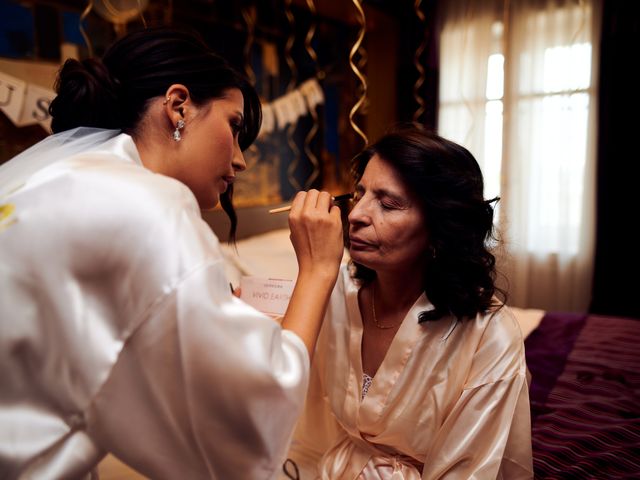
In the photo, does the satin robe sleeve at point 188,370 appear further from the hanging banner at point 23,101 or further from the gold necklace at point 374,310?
the hanging banner at point 23,101

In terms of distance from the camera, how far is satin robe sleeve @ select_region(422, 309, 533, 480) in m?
1.11

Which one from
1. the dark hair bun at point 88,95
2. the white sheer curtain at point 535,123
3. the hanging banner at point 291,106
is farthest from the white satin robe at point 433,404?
the white sheer curtain at point 535,123

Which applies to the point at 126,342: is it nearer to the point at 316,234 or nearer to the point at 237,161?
the point at 316,234

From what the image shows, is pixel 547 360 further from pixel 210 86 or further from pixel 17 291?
pixel 17 291

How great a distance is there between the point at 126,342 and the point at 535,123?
154 inches

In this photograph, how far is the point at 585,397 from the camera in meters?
1.73

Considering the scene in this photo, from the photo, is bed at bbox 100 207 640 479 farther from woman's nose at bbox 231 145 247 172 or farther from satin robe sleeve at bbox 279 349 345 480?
woman's nose at bbox 231 145 247 172

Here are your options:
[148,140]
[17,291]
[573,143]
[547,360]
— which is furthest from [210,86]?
[573,143]

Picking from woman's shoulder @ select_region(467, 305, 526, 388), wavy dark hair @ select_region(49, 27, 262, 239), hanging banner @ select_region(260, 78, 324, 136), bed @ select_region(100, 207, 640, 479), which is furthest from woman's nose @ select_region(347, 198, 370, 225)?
hanging banner @ select_region(260, 78, 324, 136)

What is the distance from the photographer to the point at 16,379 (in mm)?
679

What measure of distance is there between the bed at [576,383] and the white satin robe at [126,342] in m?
0.99

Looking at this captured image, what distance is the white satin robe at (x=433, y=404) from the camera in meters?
1.12

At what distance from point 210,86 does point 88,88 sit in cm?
22

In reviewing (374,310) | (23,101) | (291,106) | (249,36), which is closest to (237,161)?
(374,310)
